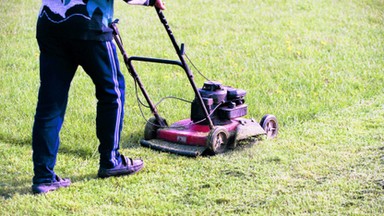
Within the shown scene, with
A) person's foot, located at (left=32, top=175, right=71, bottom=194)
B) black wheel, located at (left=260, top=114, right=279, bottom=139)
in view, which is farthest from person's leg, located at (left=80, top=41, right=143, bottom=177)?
black wheel, located at (left=260, top=114, right=279, bottom=139)

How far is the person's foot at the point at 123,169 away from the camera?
5422 mm

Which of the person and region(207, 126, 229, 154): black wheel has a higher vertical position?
the person

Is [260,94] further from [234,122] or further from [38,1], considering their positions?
[38,1]

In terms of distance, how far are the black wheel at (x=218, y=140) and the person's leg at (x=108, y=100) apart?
1.87 feet

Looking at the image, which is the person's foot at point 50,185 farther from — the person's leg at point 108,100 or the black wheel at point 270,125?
the black wheel at point 270,125

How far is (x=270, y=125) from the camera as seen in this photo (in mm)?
6352

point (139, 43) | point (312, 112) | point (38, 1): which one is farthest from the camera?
point (38, 1)

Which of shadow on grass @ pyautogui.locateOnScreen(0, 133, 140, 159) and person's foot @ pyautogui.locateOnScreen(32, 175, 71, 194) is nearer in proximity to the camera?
person's foot @ pyautogui.locateOnScreen(32, 175, 71, 194)

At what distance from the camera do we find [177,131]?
6148mm

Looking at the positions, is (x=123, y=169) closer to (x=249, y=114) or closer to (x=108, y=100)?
(x=108, y=100)

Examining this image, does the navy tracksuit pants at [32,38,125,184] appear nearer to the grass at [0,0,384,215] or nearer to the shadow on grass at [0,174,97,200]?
the shadow on grass at [0,174,97,200]

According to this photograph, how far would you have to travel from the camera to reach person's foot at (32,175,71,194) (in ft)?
16.7

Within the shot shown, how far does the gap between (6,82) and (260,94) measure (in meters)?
2.64

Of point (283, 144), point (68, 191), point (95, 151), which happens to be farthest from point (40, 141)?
point (283, 144)
